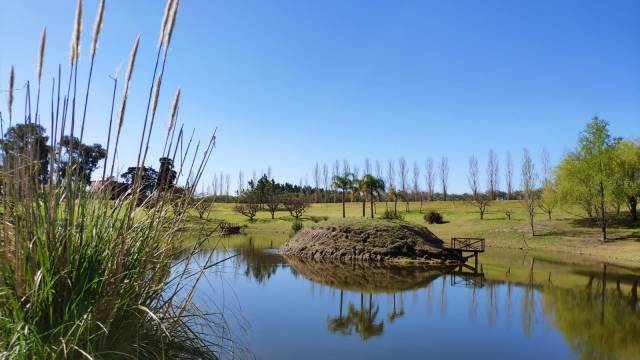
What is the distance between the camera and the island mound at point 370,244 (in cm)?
2561

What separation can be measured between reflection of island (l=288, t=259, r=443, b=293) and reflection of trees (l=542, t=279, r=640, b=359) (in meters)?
5.15

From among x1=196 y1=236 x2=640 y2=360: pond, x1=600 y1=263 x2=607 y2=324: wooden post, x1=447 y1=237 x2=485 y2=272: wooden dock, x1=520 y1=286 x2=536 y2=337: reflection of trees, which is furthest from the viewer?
x1=447 y1=237 x2=485 y2=272: wooden dock

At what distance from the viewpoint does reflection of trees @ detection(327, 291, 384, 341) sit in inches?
416

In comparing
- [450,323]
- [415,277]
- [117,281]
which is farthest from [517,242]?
[117,281]

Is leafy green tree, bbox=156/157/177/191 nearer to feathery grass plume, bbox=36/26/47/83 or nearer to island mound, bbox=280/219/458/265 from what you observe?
feathery grass plume, bbox=36/26/47/83

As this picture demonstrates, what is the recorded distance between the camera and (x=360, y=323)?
37.5ft

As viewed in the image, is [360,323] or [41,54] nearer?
[41,54]

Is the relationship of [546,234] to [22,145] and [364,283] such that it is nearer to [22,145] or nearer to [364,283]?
[364,283]

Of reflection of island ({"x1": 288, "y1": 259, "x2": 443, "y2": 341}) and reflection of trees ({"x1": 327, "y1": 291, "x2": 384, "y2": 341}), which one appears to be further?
reflection of island ({"x1": 288, "y1": 259, "x2": 443, "y2": 341})

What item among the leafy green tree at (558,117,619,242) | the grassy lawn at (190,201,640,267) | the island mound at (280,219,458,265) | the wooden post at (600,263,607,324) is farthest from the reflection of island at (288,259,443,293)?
the leafy green tree at (558,117,619,242)

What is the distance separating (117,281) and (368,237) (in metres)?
24.5

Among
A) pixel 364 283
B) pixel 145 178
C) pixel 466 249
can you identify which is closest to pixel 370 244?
pixel 466 249

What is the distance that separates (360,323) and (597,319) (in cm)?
700

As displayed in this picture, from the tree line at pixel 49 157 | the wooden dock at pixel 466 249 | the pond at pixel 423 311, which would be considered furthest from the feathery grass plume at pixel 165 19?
the wooden dock at pixel 466 249
